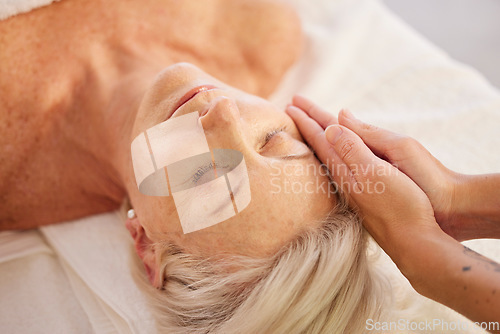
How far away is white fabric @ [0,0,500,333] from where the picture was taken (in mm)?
1126

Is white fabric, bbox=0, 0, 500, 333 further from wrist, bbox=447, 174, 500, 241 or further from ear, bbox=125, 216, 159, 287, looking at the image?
wrist, bbox=447, 174, 500, 241

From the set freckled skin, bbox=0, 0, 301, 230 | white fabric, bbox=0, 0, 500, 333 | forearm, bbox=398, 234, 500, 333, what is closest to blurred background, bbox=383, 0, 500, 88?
white fabric, bbox=0, 0, 500, 333

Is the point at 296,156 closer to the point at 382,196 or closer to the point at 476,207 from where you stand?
the point at 382,196

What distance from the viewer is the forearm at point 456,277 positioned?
74 centimetres

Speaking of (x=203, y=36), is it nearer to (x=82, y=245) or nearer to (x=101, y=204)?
(x=101, y=204)

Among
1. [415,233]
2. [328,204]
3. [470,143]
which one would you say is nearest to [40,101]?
[328,204]

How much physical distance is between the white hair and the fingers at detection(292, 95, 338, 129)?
260 millimetres

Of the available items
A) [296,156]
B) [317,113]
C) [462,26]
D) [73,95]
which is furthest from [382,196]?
[462,26]

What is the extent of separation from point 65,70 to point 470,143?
1.39 meters

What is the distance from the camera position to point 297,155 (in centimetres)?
98

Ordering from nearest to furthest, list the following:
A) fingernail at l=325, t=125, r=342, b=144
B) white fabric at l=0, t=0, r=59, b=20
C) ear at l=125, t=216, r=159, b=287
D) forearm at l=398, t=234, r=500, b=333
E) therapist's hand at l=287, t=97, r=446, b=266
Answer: forearm at l=398, t=234, r=500, b=333, therapist's hand at l=287, t=97, r=446, b=266, fingernail at l=325, t=125, r=342, b=144, ear at l=125, t=216, r=159, b=287, white fabric at l=0, t=0, r=59, b=20

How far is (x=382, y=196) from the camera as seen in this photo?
0.90 metres

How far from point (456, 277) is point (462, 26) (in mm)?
2029

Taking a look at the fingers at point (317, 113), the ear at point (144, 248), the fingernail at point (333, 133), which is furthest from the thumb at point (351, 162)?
the ear at point (144, 248)
